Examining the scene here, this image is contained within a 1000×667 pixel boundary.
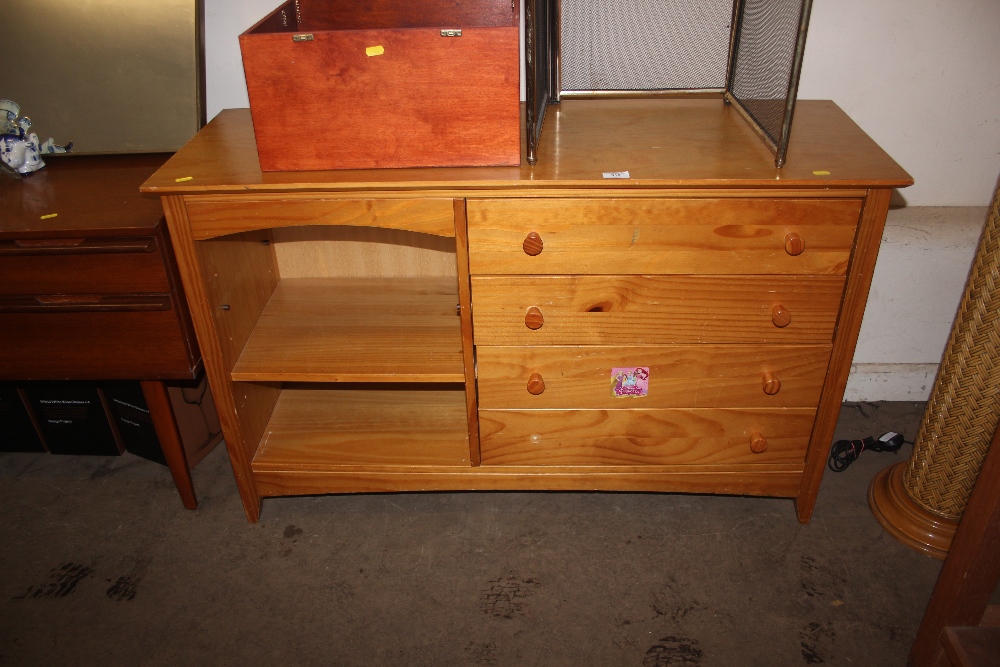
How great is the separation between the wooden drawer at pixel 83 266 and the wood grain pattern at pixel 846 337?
1.52 metres

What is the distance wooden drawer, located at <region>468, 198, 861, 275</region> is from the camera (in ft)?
5.24

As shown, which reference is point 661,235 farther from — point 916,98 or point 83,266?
point 83,266

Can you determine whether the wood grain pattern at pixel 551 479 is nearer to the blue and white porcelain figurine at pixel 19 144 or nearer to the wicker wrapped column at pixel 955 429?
the wicker wrapped column at pixel 955 429

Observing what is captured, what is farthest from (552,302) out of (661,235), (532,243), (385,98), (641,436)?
(385,98)

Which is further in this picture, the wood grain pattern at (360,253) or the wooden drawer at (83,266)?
the wood grain pattern at (360,253)

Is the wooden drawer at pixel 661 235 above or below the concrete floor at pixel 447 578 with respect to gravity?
above

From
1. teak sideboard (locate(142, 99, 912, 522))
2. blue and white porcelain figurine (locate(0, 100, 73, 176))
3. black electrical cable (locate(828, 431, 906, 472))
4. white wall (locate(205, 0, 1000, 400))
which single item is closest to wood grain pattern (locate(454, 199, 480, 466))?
teak sideboard (locate(142, 99, 912, 522))

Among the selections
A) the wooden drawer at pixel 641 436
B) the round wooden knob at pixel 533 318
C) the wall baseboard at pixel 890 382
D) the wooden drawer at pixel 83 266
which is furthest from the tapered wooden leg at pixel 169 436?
the wall baseboard at pixel 890 382

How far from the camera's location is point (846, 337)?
1743 millimetres

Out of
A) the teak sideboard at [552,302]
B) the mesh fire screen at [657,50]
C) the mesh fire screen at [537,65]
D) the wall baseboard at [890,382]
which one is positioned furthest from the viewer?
the wall baseboard at [890,382]

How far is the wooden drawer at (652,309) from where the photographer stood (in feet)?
5.56

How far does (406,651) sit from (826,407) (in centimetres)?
114

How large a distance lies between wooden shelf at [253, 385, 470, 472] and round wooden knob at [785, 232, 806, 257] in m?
0.95

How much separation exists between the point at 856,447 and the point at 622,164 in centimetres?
120
